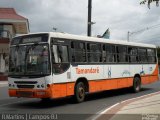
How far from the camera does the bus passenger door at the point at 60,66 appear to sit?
1641cm

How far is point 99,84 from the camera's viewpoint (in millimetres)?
19766

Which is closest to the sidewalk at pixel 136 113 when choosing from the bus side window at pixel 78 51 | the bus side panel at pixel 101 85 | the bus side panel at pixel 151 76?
the bus side window at pixel 78 51

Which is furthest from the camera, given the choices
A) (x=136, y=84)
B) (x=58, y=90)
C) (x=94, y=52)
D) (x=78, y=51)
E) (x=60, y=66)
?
(x=136, y=84)

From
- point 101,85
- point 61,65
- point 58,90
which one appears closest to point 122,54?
point 101,85

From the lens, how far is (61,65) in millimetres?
16875

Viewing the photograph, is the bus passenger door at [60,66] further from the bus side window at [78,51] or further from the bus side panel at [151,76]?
the bus side panel at [151,76]

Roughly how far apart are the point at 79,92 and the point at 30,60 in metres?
2.76

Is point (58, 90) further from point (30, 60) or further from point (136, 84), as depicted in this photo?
point (136, 84)

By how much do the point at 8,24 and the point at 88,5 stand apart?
17163 millimetres

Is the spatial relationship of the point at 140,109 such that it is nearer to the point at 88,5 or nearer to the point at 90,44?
the point at 90,44

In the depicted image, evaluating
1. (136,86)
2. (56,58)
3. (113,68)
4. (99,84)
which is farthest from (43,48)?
(136,86)

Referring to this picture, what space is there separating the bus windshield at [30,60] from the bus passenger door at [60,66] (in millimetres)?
351

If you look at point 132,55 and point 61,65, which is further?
point 132,55

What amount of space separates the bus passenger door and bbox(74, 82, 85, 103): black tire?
2.64ft
